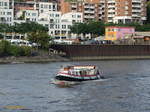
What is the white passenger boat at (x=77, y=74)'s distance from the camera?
70188 mm

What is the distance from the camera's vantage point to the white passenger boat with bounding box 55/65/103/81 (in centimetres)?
7019

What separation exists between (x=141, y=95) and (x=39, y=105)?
501 inches

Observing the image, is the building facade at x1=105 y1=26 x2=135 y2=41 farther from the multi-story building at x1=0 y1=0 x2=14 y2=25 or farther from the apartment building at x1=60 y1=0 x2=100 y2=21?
the apartment building at x1=60 y1=0 x2=100 y2=21

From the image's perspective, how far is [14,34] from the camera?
151125 mm

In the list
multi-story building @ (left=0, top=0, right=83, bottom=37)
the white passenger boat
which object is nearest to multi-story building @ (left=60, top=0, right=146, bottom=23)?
multi-story building @ (left=0, top=0, right=83, bottom=37)

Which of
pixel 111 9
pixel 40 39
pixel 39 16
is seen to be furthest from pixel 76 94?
pixel 111 9

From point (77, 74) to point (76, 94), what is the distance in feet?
42.5

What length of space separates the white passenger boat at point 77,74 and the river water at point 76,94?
5.16ft

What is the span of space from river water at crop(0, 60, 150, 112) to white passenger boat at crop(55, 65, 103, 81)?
157 cm

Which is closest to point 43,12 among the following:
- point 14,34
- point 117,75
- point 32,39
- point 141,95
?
point 14,34

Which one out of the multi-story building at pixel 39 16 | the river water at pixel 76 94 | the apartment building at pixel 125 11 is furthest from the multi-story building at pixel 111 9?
the river water at pixel 76 94

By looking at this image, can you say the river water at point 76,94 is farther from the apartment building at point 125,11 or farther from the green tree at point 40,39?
the apartment building at point 125,11

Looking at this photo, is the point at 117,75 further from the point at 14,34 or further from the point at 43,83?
the point at 14,34

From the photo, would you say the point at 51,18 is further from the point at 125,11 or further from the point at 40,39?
the point at 40,39
